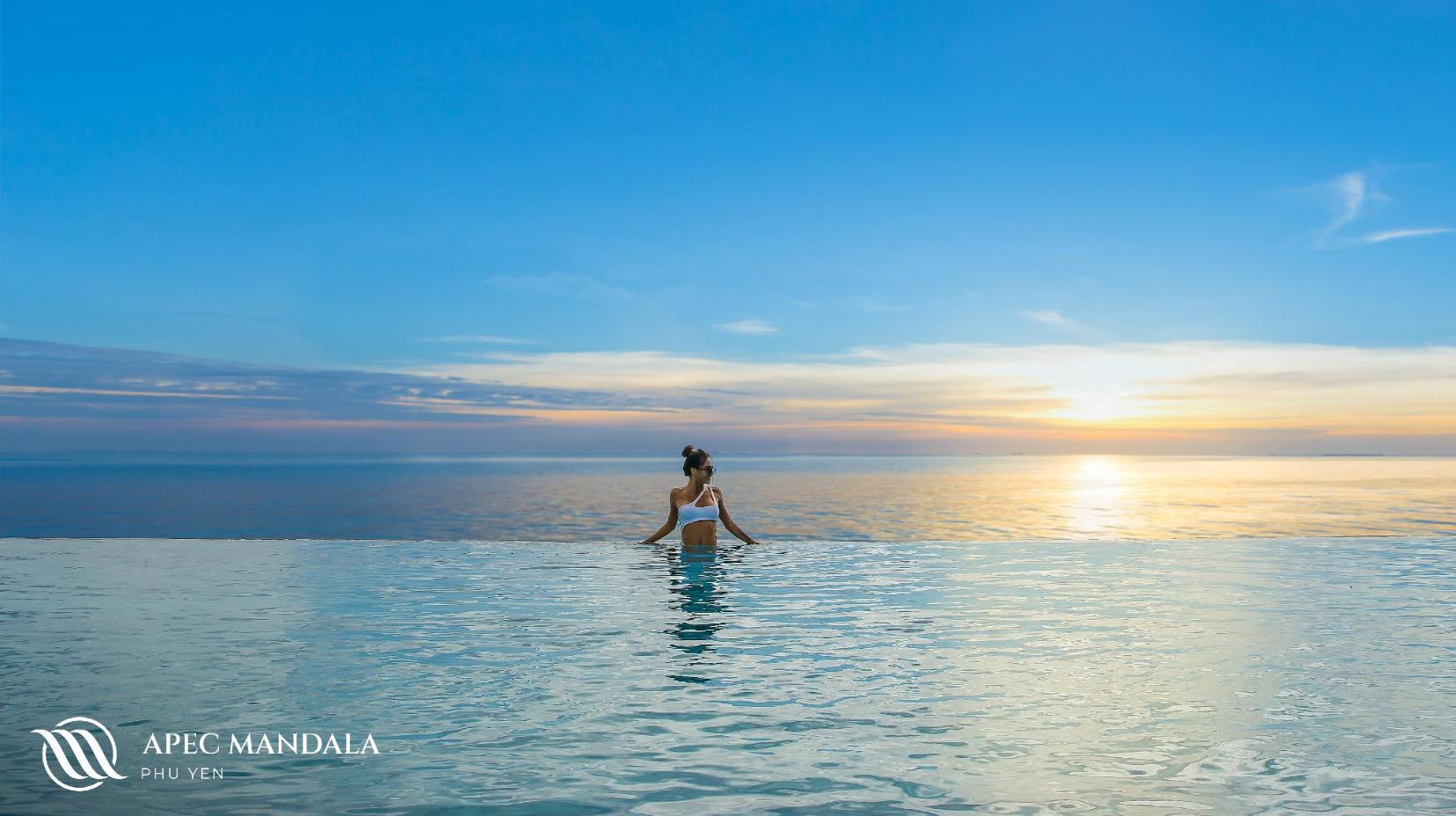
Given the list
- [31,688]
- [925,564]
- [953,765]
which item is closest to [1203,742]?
[953,765]

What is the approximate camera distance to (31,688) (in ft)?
29.8

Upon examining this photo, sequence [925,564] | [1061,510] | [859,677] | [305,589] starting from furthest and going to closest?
[1061,510] < [925,564] < [305,589] < [859,677]

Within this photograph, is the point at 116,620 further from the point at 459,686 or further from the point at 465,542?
the point at 465,542

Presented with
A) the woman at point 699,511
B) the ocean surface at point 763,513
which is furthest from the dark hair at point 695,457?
the ocean surface at point 763,513

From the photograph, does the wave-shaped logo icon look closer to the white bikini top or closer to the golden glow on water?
the white bikini top

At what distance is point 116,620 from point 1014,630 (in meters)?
10.7

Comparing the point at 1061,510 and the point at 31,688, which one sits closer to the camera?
the point at 31,688

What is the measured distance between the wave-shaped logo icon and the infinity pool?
0.09 m

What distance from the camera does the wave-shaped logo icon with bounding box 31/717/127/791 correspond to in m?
6.80

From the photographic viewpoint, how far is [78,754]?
724cm

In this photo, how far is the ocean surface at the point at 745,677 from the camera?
6605 mm

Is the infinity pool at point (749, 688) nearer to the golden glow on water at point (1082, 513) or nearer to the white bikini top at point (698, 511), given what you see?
the white bikini top at point (698, 511)

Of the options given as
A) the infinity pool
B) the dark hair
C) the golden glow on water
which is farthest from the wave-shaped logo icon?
the golden glow on water

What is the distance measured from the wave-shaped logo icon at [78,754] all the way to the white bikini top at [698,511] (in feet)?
42.3
